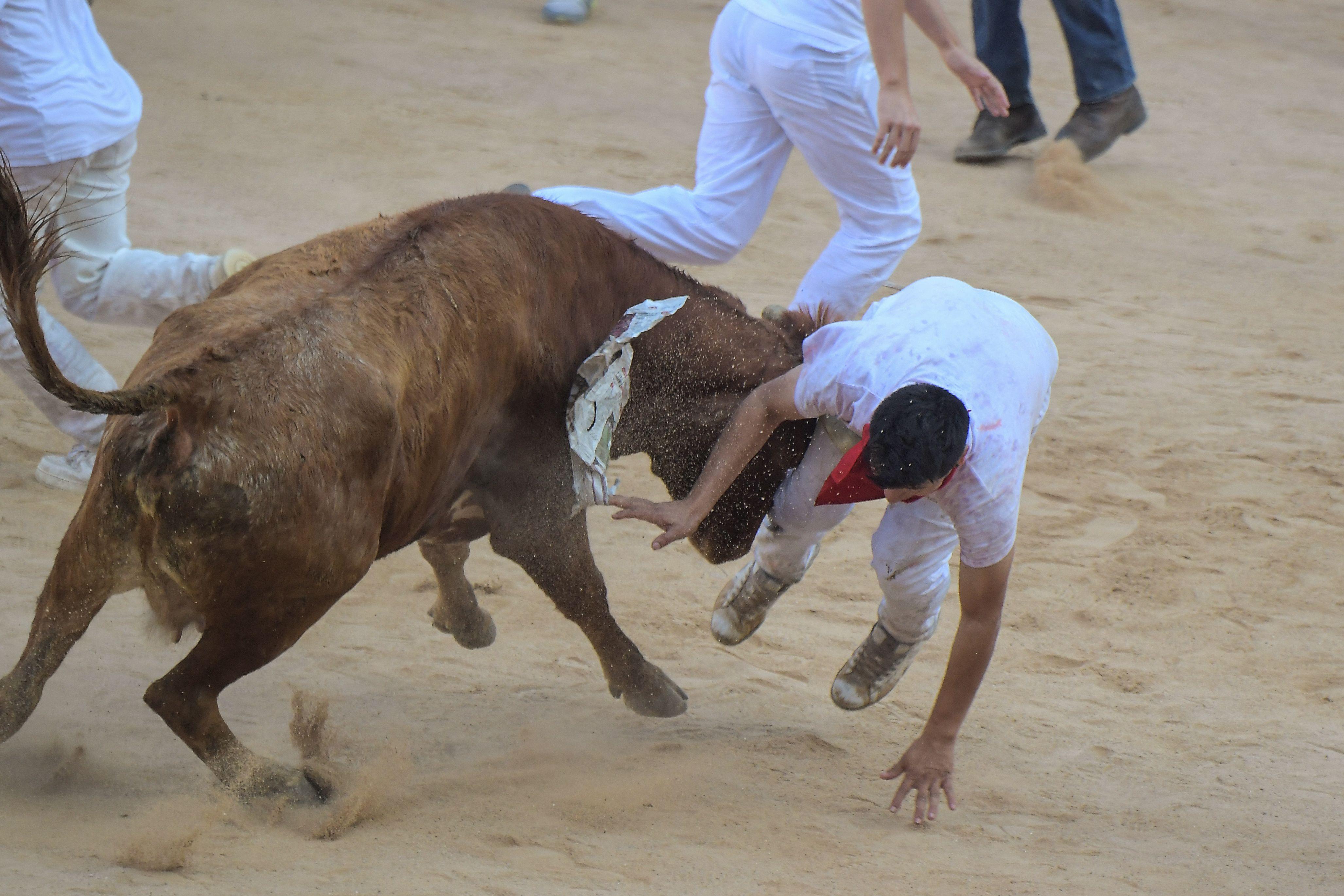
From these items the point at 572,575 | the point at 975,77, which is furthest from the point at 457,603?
the point at 975,77

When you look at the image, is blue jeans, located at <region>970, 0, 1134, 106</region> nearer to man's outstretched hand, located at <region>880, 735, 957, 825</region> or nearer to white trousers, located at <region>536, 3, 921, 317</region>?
white trousers, located at <region>536, 3, 921, 317</region>

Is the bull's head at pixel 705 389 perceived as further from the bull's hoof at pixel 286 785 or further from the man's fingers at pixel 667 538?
the bull's hoof at pixel 286 785

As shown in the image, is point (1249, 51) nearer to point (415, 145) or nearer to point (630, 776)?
point (415, 145)

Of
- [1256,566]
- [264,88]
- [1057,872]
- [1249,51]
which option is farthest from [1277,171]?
[1057,872]

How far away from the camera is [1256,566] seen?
16.0 feet

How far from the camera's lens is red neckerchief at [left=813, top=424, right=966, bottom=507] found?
121 inches

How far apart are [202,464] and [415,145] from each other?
6.35 meters

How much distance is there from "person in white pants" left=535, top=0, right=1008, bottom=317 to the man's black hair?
6.11 feet

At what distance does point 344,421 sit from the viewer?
2.65 metres

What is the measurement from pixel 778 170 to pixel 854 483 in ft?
6.51

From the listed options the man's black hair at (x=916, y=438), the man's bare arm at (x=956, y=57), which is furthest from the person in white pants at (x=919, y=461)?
the man's bare arm at (x=956, y=57)

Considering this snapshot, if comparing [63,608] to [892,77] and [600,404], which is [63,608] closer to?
[600,404]

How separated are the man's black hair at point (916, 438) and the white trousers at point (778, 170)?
1831 millimetres

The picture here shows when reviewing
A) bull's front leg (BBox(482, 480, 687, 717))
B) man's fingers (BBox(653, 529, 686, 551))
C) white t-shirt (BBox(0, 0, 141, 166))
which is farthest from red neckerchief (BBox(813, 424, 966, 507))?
white t-shirt (BBox(0, 0, 141, 166))
